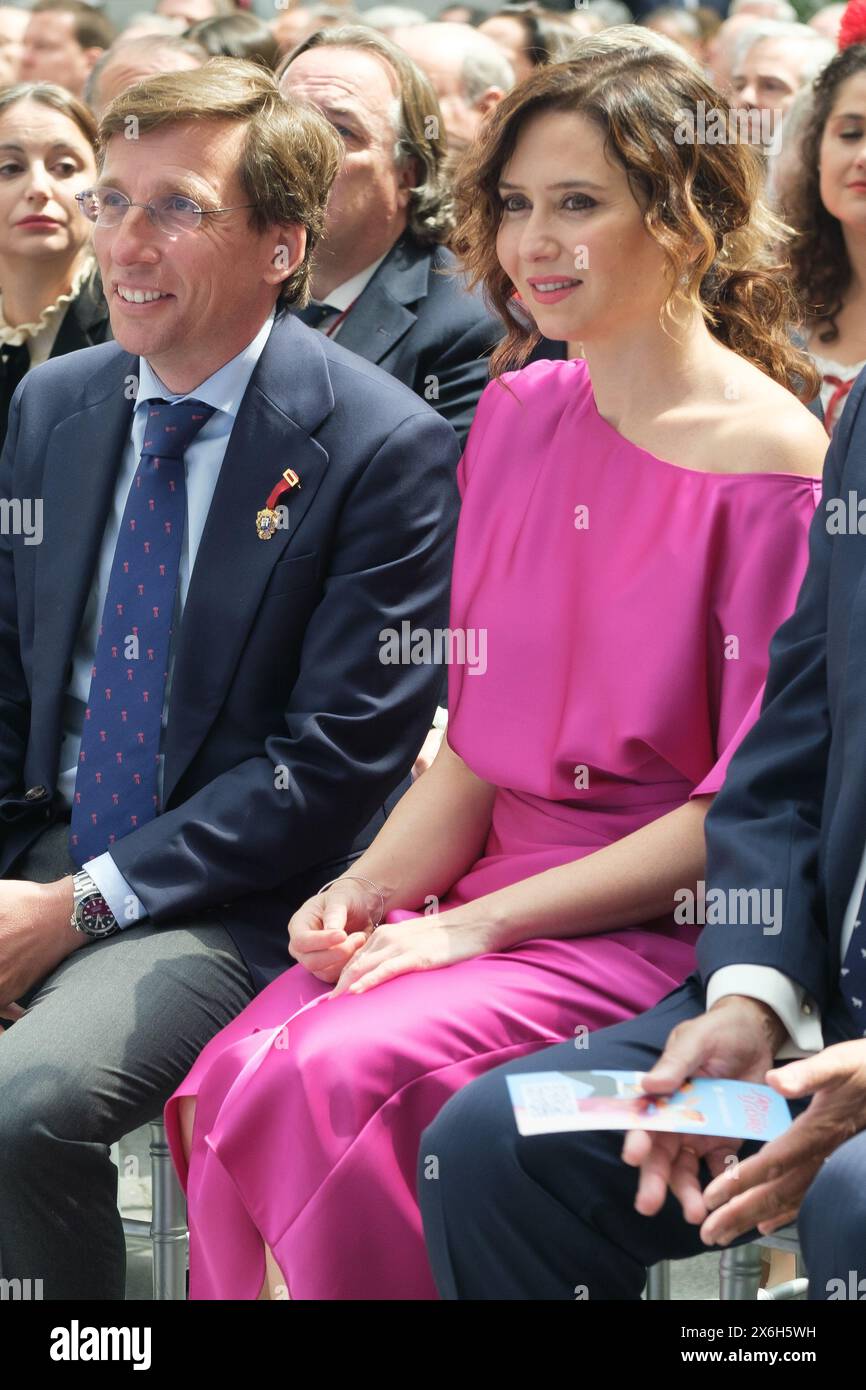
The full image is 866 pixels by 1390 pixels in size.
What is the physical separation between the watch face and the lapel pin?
586 millimetres

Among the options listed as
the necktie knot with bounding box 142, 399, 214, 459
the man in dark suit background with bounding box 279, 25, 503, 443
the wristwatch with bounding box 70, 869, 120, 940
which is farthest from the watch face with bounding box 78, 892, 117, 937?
the man in dark suit background with bounding box 279, 25, 503, 443

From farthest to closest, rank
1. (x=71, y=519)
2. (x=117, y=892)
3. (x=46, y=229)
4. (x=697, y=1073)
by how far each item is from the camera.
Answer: (x=46, y=229) < (x=71, y=519) < (x=117, y=892) < (x=697, y=1073)

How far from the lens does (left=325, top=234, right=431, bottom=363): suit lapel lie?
3.84 metres

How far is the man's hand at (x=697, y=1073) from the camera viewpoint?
183 centimetres

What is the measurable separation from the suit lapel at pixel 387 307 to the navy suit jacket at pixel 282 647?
0.97 m

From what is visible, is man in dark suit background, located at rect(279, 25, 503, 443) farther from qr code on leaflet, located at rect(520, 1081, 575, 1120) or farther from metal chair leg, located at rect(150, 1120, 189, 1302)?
qr code on leaflet, located at rect(520, 1081, 575, 1120)

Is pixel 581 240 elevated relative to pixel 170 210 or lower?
lower

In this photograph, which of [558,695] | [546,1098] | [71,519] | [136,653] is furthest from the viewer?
[71,519]

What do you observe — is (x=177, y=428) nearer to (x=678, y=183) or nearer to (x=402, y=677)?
(x=402, y=677)

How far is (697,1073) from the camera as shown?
6.34 feet

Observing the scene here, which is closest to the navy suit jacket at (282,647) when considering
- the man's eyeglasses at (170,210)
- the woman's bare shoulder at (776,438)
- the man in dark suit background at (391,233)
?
the man's eyeglasses at (170,210)

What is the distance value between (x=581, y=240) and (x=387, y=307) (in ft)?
4.88

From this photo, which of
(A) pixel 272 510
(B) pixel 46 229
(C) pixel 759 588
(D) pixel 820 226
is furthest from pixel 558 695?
(B) pixel 46 229

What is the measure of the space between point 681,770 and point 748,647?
0.19m
